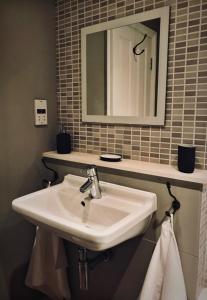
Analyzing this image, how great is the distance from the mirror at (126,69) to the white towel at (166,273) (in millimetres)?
513

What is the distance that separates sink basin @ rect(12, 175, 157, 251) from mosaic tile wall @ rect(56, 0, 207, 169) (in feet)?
0.74

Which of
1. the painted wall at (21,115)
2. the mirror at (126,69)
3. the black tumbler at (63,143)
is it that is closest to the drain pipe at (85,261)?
the painted wall at (21,115)

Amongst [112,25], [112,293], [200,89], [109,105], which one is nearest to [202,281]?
[112,293]

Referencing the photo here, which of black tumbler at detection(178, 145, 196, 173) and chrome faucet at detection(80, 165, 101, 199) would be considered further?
chrome faucet at detection(80, 165, 101, 199)

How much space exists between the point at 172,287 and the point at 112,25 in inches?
48.5

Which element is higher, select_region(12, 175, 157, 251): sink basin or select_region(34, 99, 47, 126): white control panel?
select_region(34, 99, 47, 126): white control panel

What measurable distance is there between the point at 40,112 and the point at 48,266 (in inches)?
35.7

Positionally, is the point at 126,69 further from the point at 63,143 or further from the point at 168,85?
the point at 63,143

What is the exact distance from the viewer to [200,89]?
104 cm

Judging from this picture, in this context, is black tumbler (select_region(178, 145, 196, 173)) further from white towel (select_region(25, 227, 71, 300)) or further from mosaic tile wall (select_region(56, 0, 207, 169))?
white towel (select_region(25, 227, 71, 300))

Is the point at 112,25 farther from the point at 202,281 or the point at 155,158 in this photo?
the point at 202,281

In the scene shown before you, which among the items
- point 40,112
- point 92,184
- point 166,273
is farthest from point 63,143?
point 166,273

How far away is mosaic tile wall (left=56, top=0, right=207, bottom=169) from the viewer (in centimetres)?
103

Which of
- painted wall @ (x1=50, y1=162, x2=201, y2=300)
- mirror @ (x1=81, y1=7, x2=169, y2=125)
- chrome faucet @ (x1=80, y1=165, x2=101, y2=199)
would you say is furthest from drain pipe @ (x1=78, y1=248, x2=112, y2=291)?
mirror @ (x1=81, y1=7, x2=169, y2=125)
